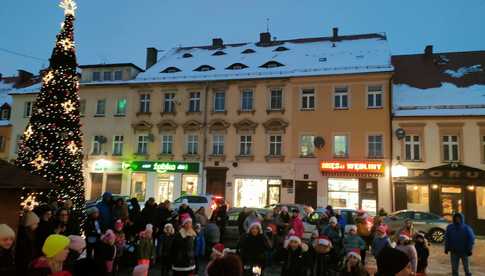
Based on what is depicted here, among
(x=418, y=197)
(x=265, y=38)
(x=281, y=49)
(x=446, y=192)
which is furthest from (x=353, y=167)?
(x=265, y=38)

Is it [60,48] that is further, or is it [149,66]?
[149,66]

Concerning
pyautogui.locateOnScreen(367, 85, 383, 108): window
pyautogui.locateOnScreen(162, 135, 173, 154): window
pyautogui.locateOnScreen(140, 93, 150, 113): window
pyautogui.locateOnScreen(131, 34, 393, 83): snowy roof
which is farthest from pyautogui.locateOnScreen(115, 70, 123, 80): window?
pyautogui.locateOnScreen(367, 85, 383, 108): window

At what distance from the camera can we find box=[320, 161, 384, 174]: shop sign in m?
25.4

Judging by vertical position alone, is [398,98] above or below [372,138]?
above

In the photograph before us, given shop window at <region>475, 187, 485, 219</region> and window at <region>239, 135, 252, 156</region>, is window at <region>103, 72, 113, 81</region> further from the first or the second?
shop window at <region>475, 187, 485, 219</region>

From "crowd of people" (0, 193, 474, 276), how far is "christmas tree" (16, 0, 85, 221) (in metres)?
1.71

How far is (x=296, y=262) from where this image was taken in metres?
7.39

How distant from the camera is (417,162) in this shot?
2495 centimetres

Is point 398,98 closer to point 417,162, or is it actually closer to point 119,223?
point 417,162

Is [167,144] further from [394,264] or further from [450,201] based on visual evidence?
[394,264]

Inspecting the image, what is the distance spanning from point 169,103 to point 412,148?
17434 millimetres

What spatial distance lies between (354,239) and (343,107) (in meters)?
17.9

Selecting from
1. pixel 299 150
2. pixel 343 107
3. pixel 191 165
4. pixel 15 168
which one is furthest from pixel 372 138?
pixel 15 168

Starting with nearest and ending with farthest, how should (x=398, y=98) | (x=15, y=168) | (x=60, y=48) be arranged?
(x=15, y=168) < (x=60, y=48) < (x=398, y=98)
